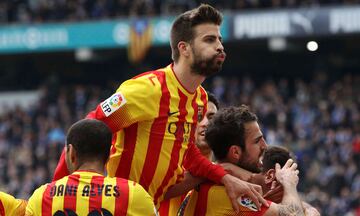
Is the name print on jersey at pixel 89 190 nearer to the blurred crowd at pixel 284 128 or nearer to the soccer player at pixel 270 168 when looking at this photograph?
the soccer player at pixel 270 168

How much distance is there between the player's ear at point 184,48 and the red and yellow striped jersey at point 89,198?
4.05ft

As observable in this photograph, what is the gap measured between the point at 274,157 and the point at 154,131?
0.76m

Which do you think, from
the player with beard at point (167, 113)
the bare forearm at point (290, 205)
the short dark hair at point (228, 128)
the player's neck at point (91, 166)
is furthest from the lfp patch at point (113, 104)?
the bare forearm at point (290, 205)

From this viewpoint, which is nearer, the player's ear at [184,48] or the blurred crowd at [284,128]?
the player's ear at [184,48]

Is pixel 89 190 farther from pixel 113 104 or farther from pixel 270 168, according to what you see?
pixel 270 168

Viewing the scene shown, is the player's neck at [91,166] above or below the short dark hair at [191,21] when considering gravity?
below

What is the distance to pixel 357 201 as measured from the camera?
18453 millimetres

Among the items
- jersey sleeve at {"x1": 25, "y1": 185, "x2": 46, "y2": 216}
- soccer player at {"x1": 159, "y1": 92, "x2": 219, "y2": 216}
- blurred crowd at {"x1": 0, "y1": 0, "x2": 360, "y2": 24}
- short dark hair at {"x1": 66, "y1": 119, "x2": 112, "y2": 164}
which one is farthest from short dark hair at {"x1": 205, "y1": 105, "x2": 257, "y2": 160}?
blurred crowd at {"x1": 0, "y1": 0, "x2": 360, "y2": 24}

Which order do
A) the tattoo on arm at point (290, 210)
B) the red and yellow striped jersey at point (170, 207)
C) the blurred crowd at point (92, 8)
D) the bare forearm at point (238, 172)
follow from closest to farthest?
Result: 1. the tattoo on arm at point (290, 210)
2. the bare forearm at point (238, 172)
3. the red and yellow striped jersey at point (170, 207)
4. the blurred crowd at point (92, 8)

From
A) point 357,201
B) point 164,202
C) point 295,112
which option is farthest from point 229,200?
point 295,112

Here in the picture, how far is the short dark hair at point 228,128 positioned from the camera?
5.62 metres

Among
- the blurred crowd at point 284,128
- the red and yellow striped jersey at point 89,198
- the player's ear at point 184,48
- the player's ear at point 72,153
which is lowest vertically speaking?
the blurred crowd at point 284,128

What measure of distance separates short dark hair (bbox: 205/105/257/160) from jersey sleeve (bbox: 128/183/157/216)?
2.43ft

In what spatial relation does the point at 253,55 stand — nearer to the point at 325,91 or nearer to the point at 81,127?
the point at 325,91
